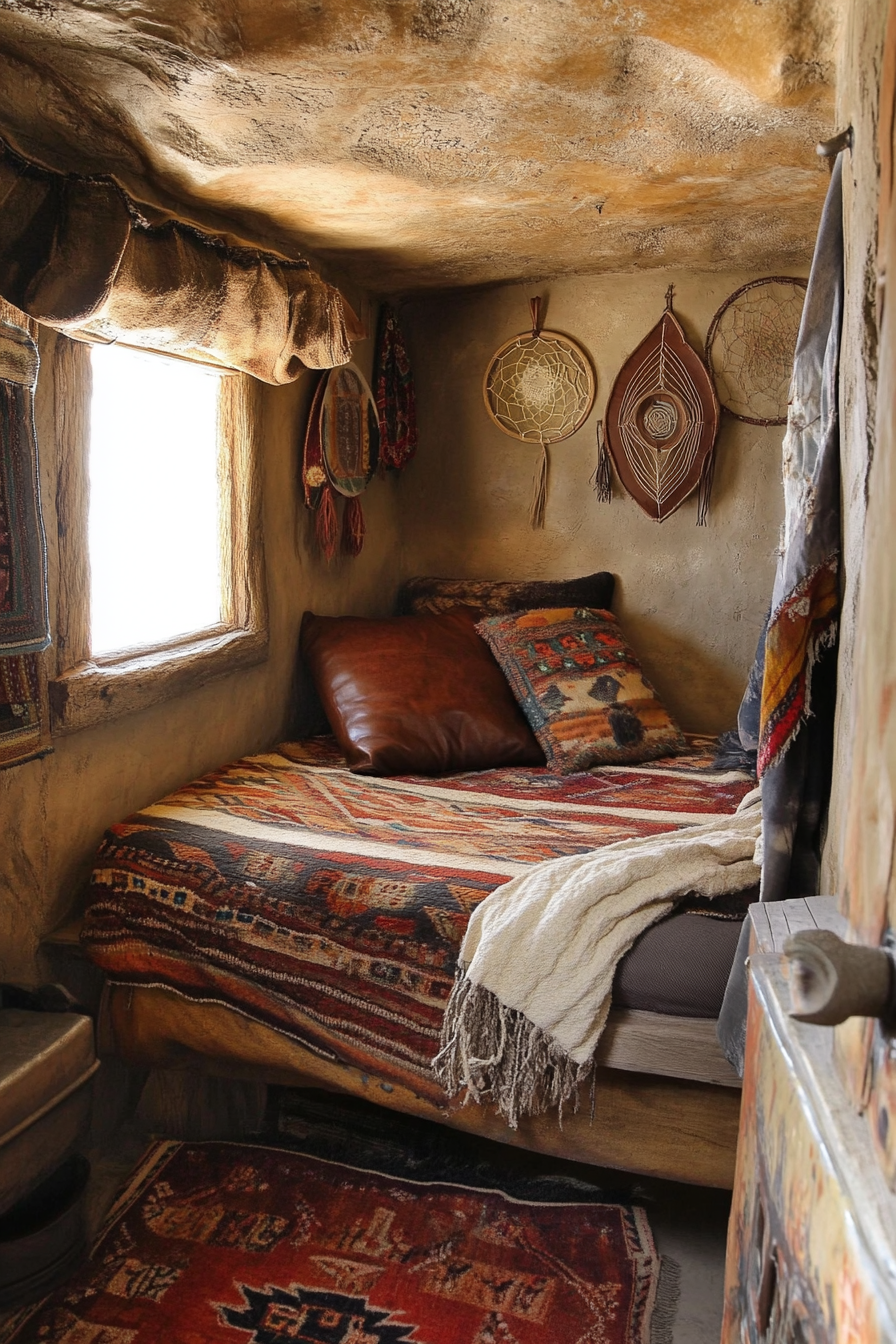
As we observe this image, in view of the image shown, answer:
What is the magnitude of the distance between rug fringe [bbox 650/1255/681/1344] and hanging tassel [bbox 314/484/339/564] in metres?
2.15

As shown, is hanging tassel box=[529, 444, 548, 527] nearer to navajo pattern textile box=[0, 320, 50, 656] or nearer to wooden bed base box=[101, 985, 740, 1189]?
navajo pattern textile box=[0, 320, 50, 656]

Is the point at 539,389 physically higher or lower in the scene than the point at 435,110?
lower

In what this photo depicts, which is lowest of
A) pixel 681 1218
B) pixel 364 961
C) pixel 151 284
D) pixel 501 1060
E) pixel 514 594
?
pixel 681 1218

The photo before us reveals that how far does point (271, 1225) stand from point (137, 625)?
1.37 m

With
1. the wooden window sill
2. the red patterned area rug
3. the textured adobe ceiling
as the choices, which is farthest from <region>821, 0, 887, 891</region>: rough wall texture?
the wooden window sill

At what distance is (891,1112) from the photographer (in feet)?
2.11

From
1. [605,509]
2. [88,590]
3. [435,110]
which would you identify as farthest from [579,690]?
[435,110]

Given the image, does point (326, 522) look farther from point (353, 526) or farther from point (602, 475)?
point (602, 475)

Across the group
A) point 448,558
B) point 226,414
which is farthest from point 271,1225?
point 448,558

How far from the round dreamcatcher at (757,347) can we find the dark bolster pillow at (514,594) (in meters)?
0.73

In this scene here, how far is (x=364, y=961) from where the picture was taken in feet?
6.23

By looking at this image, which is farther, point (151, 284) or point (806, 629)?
point (151, 284)

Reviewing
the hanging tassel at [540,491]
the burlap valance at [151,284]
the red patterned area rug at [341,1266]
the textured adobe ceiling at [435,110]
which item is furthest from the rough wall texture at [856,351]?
the hanging tassel at [540,491]

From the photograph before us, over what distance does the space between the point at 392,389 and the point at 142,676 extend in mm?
1684
